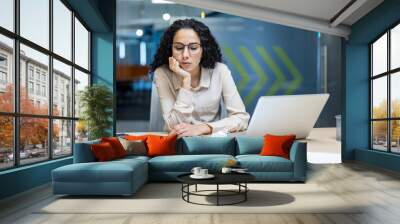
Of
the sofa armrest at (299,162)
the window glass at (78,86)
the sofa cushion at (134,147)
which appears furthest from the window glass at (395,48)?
the window glass at (78,86)

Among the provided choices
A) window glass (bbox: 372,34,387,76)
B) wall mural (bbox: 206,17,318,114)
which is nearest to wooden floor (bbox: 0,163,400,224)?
window glass (bbox: 372,34,387,76)

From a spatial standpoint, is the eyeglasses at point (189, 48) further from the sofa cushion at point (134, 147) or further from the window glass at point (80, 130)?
the sofa cushion at point (134, 147)

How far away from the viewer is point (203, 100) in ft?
28.1

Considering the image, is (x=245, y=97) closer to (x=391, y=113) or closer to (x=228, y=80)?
(x=228, y=80)

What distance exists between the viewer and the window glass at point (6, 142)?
4.77m

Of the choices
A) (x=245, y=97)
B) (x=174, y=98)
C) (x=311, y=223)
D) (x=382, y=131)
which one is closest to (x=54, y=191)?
(x=311, y=223)

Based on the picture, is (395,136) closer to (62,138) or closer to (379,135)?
(379,135)

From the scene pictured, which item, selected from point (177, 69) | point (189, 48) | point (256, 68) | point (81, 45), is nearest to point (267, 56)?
point (256, 68)

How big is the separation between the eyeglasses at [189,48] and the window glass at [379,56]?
158 inches

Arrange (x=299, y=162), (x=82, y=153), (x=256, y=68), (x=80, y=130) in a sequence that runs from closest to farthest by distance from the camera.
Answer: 1. (x=82, y=153)
2. (x=299, y=162)
3. (x=80, y=130)
4. (x=256, y=68)

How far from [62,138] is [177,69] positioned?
2.89 m

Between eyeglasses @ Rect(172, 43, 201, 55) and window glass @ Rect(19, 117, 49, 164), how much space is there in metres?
3.50

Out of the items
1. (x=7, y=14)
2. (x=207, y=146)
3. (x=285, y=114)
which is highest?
(x=7, y=14)

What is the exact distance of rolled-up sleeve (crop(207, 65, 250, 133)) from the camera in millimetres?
8758
